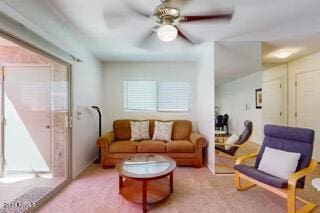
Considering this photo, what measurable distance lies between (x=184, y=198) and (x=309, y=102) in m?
3.62

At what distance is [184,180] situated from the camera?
3541 mm

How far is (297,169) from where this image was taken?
2682 mm

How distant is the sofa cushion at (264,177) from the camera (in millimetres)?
2391

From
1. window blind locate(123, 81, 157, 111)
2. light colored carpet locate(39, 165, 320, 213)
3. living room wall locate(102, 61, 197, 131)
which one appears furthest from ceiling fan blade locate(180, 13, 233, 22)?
window blind locate(123, 81, 157, 111)

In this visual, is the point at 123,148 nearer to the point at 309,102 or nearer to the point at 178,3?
the point at 178,3

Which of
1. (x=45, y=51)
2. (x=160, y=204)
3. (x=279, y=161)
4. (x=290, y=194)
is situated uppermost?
(x=45, y=51)

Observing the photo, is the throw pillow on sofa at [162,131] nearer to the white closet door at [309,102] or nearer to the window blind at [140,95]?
the window blind at [140,95]

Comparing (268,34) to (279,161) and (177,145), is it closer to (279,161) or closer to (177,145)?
(279,161)

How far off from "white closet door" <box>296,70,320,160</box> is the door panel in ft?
16.8

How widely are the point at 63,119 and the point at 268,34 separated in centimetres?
357

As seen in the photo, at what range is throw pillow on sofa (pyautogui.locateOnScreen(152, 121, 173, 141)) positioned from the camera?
4.67m

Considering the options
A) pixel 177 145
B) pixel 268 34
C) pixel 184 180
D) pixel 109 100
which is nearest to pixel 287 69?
pixel 268 34

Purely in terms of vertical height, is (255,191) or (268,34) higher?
(268,34)

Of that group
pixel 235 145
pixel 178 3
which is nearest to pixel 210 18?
pixel 178 3
